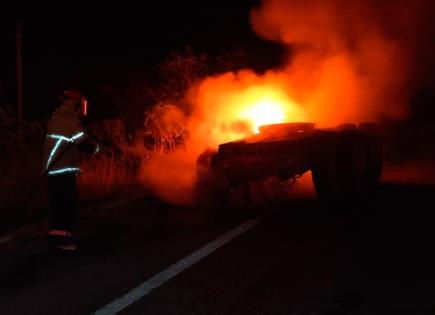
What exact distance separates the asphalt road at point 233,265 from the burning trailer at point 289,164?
54cm

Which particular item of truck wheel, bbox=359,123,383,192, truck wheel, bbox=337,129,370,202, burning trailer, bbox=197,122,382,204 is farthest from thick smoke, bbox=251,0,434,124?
burning trailer, bbox=197,122,382,204

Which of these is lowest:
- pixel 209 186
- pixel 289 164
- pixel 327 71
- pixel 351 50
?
pixel 209 186

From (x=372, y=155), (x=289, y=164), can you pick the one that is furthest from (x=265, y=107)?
(x=289, y=164)

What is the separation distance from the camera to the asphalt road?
4.68m

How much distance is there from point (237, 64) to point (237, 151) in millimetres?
7322

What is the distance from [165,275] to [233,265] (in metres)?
0.65

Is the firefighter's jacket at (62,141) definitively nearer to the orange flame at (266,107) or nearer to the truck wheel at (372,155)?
the truck wheel at (372,155)

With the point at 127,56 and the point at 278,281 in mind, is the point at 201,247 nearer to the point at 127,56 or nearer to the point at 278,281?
the point at 278,281

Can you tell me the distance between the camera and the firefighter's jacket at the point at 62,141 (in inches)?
250

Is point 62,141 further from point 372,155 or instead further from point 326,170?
point 372,155

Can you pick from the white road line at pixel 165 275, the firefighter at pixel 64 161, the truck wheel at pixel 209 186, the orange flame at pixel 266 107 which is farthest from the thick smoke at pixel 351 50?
the firefighter at pixel 64 161

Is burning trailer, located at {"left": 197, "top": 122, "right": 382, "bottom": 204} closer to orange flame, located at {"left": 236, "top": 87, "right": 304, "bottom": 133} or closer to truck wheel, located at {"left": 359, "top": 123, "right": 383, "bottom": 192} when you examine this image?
truck wheel, located at {"left": 359, "top": 123, "right": 383, "bottom": 192}

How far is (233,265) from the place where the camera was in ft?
18.5

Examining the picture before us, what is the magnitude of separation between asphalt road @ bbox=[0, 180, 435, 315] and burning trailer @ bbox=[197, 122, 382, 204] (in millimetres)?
540
